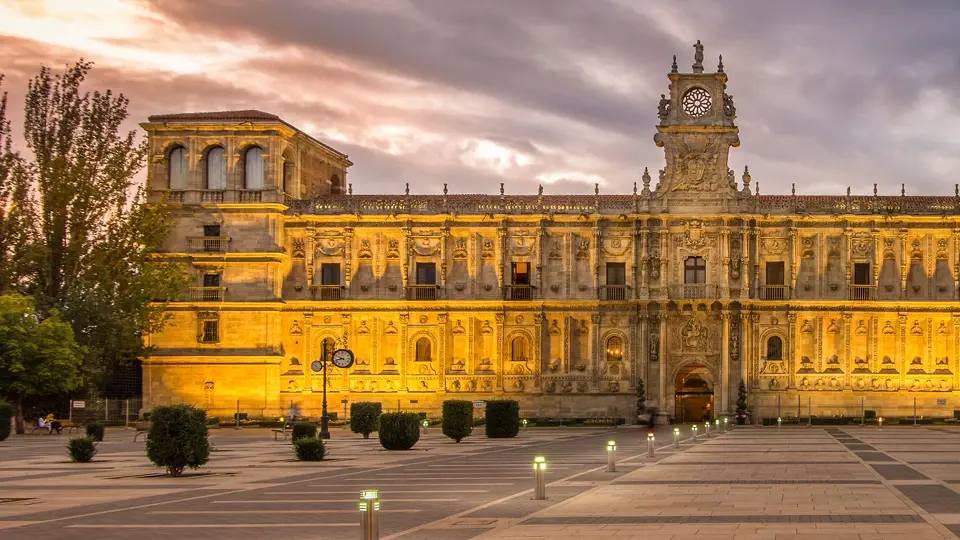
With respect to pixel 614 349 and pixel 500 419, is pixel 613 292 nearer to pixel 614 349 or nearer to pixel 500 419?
pixel 614 349

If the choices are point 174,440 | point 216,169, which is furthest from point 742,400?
point 174,440

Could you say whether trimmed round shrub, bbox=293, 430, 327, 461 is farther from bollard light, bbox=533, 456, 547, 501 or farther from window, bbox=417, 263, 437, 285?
window, bbox=417, 263, 437, 285

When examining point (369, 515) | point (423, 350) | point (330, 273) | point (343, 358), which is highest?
point (330, 273)

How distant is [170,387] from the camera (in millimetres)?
82938

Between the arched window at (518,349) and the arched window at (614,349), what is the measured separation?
5110 millimetres

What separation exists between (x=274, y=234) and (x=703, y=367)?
27250mm

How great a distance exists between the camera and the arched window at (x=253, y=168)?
8431cm

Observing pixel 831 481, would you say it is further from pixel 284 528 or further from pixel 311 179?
pixel 311 179

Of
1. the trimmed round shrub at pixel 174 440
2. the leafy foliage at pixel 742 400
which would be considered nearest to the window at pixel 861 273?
the leafy foliage at pixel 742 400

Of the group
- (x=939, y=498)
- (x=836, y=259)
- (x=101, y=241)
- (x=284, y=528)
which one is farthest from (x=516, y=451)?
(x=836, y=259)

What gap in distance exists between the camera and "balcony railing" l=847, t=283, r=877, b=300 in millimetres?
83375

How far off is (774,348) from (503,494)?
Result: 5706 centimetres

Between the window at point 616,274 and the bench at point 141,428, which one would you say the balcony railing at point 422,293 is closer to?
the window at point 616,274

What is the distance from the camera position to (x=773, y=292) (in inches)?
3310
